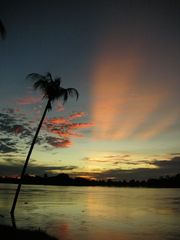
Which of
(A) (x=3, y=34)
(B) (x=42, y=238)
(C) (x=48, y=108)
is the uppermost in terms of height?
(C) (x=48, y=108)

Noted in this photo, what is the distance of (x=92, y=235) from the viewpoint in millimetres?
29500

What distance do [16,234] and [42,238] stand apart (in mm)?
1903

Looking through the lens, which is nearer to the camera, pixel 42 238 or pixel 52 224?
pixel 42 238

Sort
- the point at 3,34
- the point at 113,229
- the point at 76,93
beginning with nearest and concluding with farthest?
the point at 3,34 < the point at 76,93 < the point at 113,229

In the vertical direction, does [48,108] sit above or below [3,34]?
above

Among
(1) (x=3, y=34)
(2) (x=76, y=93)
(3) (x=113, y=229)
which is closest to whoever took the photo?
(1) (x=3, y=34)

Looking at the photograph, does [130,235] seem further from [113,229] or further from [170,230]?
[170,230]

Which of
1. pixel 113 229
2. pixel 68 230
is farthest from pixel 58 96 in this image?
pixel 113 229

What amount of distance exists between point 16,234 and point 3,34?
45.8 feet

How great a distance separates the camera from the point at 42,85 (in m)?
31.9

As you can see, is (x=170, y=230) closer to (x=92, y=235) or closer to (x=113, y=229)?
(x=113, y=229)

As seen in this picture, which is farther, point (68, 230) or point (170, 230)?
point (170, 230)

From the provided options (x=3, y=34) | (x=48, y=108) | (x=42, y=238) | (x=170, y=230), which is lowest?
(x=42, y=238)

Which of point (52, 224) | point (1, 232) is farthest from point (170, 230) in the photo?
point (1, 232)
